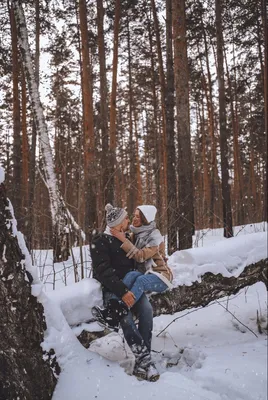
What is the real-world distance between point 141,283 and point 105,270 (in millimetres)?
343

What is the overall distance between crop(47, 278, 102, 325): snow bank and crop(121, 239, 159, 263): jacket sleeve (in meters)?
0.41

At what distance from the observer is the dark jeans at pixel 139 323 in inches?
104

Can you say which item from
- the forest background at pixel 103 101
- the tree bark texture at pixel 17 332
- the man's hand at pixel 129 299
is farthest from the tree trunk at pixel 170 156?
the tree bark texture at pixel 17 332

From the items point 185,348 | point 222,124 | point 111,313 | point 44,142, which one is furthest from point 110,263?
point 222,124

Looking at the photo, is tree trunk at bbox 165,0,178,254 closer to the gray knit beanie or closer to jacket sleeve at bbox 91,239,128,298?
the gray knit beanie

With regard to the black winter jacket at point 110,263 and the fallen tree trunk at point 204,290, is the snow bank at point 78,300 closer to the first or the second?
the black winter jacket at point 110,263

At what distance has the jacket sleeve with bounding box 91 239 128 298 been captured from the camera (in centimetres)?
266

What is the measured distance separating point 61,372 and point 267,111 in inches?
432

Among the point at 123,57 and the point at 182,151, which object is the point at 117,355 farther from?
the point at 123,57

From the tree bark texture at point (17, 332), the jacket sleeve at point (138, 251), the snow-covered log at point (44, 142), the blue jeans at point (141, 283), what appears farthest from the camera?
the snow-covered log at point (44, 142)

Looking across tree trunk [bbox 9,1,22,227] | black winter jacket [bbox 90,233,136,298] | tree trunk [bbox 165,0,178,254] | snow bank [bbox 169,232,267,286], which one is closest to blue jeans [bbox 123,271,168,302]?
black winter jacket [bbox 90,233,136,298]

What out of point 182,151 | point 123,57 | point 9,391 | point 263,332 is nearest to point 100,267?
point 9,391

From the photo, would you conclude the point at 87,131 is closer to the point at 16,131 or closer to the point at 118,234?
the point at 16,131

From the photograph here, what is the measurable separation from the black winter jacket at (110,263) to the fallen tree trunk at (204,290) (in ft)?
1.37
